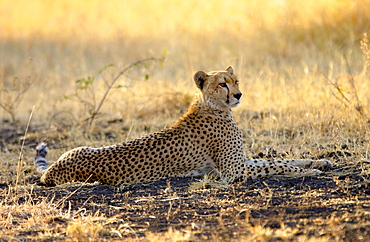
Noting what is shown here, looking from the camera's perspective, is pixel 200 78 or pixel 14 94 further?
pixel 14 94

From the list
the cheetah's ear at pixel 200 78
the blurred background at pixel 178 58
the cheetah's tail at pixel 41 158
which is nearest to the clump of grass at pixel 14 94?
the blurred background at pixel 178 58

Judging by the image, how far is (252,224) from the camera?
3.09 metres

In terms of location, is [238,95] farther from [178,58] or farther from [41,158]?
[178,58]

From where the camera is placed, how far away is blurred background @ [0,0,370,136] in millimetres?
6676

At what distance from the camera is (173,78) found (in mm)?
8500

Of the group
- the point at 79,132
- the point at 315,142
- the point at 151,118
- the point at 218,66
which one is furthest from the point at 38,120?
the point at 315,142

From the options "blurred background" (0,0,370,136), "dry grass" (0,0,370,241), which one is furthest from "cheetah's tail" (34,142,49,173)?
"blurred background" (0,0,370,136)

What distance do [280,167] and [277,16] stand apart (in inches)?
244

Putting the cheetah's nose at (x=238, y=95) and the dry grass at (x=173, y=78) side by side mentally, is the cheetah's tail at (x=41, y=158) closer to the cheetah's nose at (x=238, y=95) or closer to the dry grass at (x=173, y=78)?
the dry grass at (x=173, y=78)

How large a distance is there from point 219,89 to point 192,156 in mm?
624

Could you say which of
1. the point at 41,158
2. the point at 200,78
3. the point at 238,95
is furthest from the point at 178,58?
the point at 238,95

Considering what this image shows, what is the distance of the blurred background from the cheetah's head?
4.09 ft

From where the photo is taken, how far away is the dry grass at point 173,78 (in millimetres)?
4836

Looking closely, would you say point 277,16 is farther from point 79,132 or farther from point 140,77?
point 79,132
